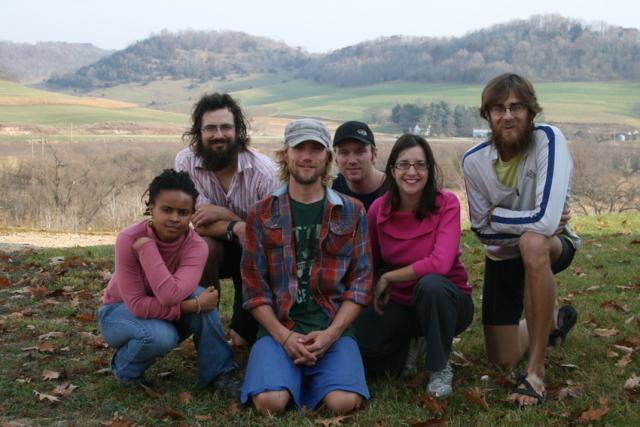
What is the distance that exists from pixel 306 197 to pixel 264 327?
0.80 metres

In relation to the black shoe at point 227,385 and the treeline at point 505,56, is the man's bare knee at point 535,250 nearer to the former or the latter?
the black shoe at point 227,385

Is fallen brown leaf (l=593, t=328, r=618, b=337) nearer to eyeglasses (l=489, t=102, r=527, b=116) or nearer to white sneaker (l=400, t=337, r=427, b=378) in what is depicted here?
white sneaker (l=400, t=337, r=427, b=378)

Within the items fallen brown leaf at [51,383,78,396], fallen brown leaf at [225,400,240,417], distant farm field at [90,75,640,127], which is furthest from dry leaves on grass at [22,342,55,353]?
→ distant farm field at [90,75,640,127]

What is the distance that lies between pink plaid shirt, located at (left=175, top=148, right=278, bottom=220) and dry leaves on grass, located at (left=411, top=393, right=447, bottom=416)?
182cm

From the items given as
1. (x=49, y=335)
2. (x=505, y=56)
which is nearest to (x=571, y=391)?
(x=49, y=335)

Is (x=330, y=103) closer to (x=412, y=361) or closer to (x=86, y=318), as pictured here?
(x=86, y=318)

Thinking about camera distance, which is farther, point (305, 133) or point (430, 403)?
point (305, 133)

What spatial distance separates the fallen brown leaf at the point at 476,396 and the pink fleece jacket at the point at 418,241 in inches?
26.8

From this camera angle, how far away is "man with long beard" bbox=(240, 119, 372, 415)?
4.27m

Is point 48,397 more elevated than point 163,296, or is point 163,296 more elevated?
point 163,296

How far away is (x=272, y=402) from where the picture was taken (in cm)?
408

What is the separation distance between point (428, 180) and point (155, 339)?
73.8 inches

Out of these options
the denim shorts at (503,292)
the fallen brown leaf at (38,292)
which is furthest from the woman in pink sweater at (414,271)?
the fallen brown leaf at (38,292)

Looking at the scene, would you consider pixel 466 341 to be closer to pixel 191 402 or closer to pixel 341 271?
pixel 341 271
